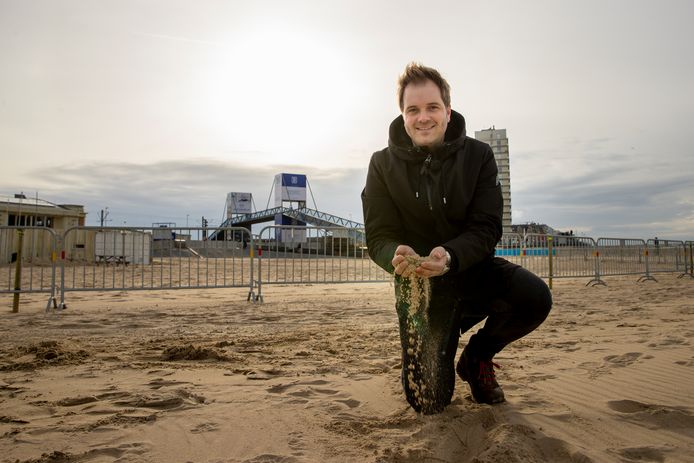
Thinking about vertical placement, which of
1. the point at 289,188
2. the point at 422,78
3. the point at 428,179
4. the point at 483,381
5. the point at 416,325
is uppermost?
the point at 289,188

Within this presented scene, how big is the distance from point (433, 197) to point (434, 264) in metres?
0.49

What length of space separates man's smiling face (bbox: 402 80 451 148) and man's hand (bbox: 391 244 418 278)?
693 millimetres

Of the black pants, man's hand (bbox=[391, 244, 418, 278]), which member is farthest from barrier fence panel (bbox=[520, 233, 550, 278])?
man's hand (bbox=[391, 244, 418, 278])

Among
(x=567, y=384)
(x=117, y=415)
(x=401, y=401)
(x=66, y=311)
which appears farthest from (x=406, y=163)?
(x=66, y=311)

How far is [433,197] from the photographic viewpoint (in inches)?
98.4

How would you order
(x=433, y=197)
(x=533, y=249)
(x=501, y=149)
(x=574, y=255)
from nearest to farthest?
(x=433, y=197), (x=533, y=249), (x=574, y=255), (x=501, y=149)

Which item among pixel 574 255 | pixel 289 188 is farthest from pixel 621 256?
pixel 289 188

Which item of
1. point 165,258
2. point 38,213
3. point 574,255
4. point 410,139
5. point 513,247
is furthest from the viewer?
point 38,213

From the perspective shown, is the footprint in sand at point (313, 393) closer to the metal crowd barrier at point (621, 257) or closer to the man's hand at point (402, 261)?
the man's hand at point (402, 261)

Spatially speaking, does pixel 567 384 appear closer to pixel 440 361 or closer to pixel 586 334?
pixel 440 361

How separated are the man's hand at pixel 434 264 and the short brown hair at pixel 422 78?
987 millimetres

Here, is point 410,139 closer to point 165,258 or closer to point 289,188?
point 165,258

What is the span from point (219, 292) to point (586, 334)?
8264 millimetres

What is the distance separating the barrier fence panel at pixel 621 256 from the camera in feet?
46.1
